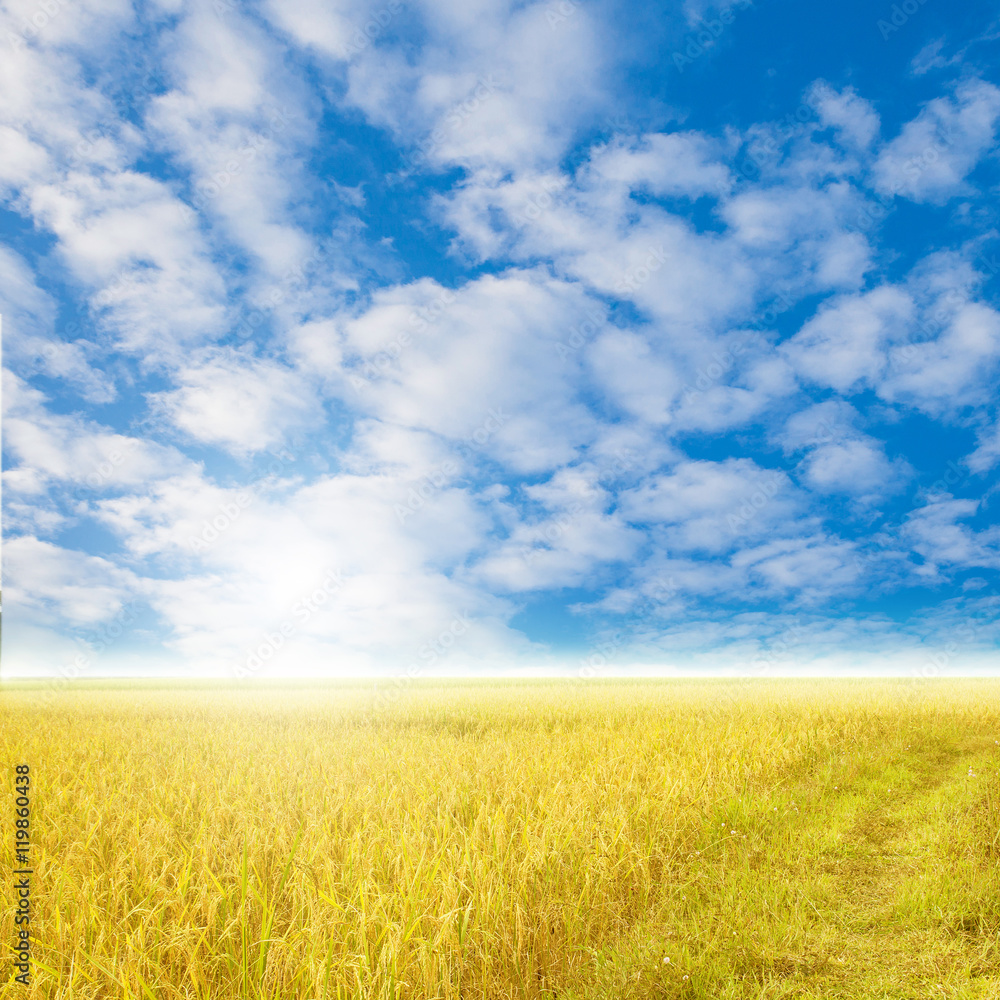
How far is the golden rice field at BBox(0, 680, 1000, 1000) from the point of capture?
425 cm

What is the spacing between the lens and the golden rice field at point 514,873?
167 inches

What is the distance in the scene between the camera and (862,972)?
4.50 metres

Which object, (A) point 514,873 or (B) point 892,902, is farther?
(B) point 892,902

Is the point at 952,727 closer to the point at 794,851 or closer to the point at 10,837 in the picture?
the point at 794,851

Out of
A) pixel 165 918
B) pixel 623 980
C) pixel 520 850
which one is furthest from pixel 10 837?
pixel 623 980

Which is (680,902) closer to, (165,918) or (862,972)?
(862,972)

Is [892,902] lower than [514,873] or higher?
lower

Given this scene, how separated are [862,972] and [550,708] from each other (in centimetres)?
1483

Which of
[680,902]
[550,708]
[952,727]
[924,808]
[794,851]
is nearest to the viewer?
[680,902]

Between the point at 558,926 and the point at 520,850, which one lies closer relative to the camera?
the point at 558,926

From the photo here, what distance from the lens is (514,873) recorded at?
17.9 feet

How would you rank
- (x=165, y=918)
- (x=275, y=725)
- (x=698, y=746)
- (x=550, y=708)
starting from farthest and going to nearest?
(x=550, y=708) → (x=275, y=725) → (x=698, y=746) → (x=165, y=918)

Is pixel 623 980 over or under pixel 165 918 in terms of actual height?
under

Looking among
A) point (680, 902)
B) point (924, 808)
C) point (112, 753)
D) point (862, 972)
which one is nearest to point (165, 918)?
point (680, 902)
